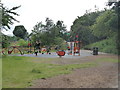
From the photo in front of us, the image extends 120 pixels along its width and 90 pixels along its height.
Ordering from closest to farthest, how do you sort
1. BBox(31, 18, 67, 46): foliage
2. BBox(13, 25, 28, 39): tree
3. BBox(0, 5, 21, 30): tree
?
BBox(0, 5, 21, 30): tree
BBox(31, 18, 67, 46): foliage
BBox(13, 25, 28, 39): tree

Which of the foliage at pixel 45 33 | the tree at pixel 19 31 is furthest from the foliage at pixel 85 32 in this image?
the tree at pixel 19 31

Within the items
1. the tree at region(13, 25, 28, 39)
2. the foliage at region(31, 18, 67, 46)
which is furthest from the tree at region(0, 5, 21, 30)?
the tree at region(13, 25, 28, 39)

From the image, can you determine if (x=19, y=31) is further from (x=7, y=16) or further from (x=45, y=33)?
(x=7, y=16)

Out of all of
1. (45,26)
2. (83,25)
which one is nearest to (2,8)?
(45,26)

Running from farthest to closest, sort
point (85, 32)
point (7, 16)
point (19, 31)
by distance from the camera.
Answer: point (19, 31)
point (85, 32)
point (7, 16)

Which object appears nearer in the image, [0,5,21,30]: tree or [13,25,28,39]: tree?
[0,5,21,30]: tree

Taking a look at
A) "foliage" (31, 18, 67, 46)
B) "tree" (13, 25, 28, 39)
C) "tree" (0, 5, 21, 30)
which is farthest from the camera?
"tree" (13, 25, 28, 39)

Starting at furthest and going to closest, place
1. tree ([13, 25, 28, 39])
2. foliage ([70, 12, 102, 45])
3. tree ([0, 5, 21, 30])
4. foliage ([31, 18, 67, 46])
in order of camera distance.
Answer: tree ([13, 25, 28, 39]) → foliage ([70, 12, 102, 45]) → foliage ([31, 18, 67, 46]) → tree ([0, 5, 21, 30])

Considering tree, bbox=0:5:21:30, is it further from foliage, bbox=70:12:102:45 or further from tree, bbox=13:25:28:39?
tree, bbox=13:25:28:39

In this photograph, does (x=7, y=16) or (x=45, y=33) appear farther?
(x=45, y=33)

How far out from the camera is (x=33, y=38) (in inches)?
825

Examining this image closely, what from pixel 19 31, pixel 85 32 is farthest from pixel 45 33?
pixel 19 31

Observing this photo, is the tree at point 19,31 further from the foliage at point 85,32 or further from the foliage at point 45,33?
the foliage at point 85,32

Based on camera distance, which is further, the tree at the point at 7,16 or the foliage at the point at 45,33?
the foliage at the point at 45,33
